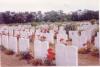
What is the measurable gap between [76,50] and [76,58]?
0.21ft

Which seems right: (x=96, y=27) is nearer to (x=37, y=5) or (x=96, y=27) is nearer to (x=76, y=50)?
(x=76, y=50)

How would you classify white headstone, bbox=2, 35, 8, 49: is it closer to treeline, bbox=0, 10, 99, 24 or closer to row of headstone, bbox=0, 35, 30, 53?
row of headstone, bbox=0, 35, 30, 53

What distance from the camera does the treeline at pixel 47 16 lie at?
179cm

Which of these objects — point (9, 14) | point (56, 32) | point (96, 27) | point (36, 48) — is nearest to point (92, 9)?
point (96, 27)

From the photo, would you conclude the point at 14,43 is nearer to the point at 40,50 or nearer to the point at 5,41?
the point at 5,41

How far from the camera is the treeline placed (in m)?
1.79

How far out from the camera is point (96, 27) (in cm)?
183

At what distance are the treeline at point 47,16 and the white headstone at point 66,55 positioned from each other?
0.76 ft

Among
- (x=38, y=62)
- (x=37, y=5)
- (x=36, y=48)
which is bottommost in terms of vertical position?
(x=38, y=62)

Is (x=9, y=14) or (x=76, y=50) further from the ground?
(x=9, y=14)

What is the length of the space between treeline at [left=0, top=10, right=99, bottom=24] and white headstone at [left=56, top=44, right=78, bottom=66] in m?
0.23

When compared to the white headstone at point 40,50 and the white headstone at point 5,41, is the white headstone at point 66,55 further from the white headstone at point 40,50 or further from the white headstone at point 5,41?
the white headstone at point 5,41

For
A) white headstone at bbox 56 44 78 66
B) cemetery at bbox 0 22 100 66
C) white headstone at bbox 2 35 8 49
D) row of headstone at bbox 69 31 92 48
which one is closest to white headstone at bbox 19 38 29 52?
cemetery at bbox 0 22 100 66

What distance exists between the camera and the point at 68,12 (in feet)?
5.97
